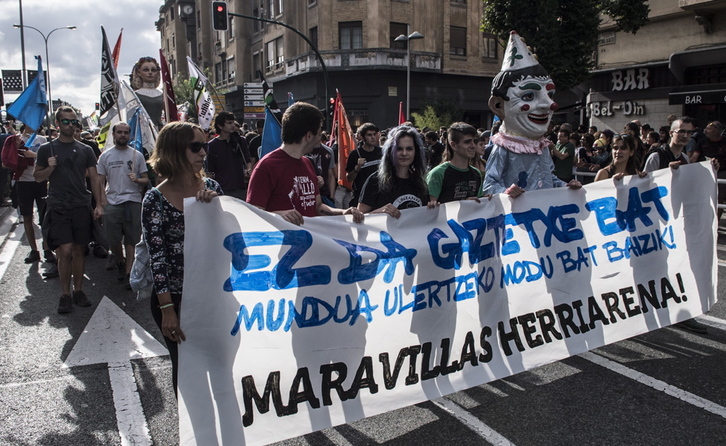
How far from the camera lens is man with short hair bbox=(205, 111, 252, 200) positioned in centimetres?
698

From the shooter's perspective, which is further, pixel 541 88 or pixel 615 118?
pixel 615 118

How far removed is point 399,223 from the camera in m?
3.74

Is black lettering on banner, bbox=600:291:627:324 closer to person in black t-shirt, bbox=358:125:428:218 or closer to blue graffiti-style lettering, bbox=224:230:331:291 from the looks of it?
person in black t-shirt, bbox=358:125:428:218

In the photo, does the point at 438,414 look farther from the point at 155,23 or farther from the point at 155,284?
the point at 155,23

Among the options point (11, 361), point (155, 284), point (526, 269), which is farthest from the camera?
point (11, 361)

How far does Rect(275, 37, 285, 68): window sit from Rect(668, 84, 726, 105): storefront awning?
89.7 ft

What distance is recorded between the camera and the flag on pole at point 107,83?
24.3 feet

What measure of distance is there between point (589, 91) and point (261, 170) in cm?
2138

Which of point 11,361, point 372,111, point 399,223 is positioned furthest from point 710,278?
point 372,111

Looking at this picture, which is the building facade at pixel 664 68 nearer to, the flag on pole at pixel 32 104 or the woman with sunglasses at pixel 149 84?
the woman with sunglasses at pixel 149 84

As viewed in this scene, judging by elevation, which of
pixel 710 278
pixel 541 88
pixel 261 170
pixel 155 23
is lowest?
pixel 710 278

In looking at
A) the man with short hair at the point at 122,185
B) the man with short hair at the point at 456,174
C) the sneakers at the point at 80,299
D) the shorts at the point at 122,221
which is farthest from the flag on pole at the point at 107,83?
the man with short hair at the point at 456,174

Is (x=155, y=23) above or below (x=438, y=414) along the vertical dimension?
above

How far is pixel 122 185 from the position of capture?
6.98 metres
